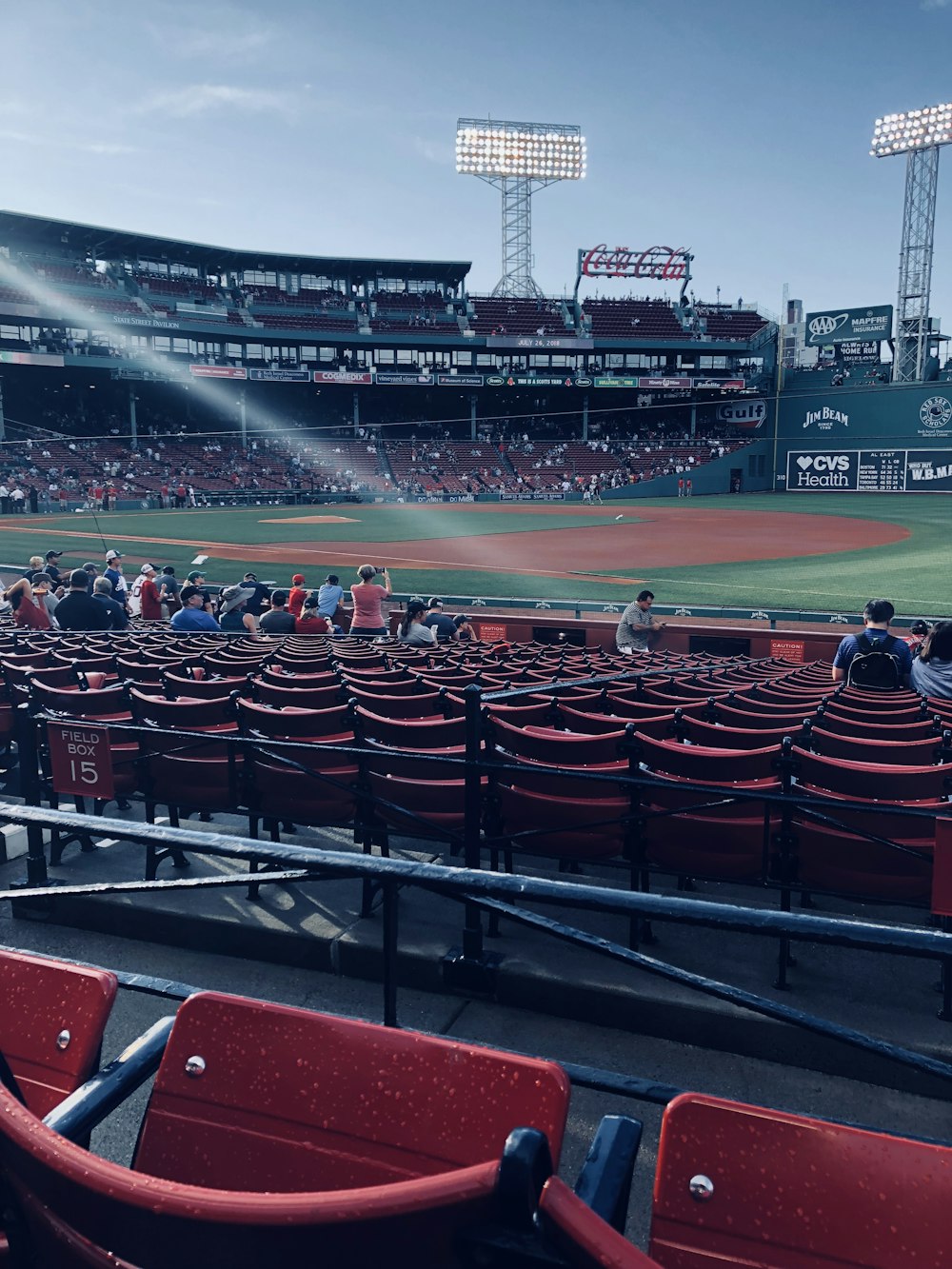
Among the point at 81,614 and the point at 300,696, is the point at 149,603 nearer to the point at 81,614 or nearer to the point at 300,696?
the point at 81,614

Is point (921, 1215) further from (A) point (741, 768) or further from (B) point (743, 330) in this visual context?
(B) point (743, 330)

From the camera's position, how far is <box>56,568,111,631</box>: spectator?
12891mm

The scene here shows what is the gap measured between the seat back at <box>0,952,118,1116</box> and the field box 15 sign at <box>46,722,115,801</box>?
10.4ft

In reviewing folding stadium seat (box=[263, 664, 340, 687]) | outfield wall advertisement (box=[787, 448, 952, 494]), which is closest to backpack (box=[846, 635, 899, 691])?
folding stadium seat (box=[263, 664, 340, 687])

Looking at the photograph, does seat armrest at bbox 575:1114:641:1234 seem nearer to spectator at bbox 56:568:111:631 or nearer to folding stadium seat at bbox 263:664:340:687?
folding stadium seat at bbox 263:664:340:687

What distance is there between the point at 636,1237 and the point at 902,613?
62.3ft

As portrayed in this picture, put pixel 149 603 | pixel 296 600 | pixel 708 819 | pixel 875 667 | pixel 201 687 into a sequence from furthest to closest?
pixel 149 603, pixel 296 600, pixel 875 667, pixel 201 687, pixel 708 819

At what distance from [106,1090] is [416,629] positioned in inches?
455

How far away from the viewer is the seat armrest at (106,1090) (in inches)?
70.6

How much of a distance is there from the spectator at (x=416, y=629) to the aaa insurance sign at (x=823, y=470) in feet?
Result: 178

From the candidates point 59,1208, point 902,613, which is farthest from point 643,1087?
point 902,613

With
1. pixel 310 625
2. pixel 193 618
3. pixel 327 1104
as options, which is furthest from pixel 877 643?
pixel 310 625

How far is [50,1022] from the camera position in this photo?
6.87 ft

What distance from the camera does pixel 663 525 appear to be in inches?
1619
